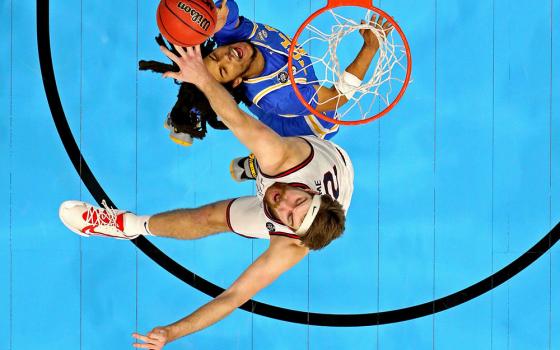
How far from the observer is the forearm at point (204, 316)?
2477 mm

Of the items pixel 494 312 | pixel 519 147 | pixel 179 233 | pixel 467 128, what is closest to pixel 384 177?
pixel 467 128

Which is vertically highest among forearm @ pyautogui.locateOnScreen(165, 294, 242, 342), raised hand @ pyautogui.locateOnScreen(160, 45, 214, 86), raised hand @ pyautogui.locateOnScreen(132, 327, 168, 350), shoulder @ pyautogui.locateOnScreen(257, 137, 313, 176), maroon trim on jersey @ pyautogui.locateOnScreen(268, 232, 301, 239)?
raised hand @ pyautogui.locateOnScreen(160, 45, 214, 86)

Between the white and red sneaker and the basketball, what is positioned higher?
the basketball

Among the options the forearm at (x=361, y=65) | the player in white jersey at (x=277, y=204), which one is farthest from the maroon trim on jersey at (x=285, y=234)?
the forearm at (x=361, y=65)

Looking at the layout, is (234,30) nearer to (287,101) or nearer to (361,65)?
(287,101)

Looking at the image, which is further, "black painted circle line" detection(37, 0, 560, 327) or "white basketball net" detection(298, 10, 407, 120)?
"black painted circle line" detection(37, 0, 560, 327)

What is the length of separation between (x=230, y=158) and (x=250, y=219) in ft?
3.29

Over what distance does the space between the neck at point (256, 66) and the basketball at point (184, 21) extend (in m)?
0.39

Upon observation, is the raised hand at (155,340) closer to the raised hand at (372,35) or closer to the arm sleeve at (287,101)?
the arm sleeve at (287,101)

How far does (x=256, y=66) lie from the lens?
3.01m

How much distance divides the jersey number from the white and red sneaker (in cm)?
116

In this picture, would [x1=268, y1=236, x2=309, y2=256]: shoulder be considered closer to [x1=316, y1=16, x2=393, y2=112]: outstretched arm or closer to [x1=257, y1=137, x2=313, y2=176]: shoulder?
[x1=257, y1=137, x2=313, y2=176]: shoulder

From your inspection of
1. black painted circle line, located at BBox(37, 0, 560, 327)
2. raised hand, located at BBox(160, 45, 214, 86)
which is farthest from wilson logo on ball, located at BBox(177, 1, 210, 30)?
black painted circle line, located at BBox(37, 0, 560, 327)

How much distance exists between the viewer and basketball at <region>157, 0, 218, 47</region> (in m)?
2.58
